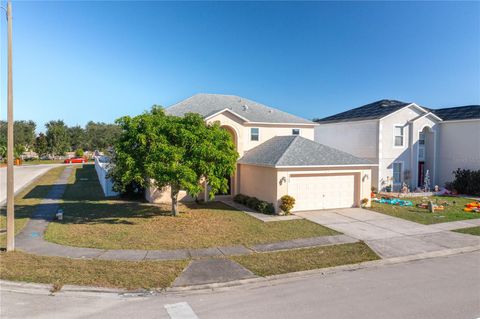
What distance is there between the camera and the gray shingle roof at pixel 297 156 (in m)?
18.1

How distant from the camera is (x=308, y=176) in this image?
60.6 feet

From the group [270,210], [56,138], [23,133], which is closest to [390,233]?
[270,210]

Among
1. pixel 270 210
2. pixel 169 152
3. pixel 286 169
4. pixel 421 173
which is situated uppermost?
pixel 169 152

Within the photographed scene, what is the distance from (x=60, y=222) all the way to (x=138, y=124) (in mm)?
5707

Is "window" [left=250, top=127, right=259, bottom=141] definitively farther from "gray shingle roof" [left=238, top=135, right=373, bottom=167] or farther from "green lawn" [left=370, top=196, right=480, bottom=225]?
"green lawn" [left=370, top=196, right=480, bottom=225]

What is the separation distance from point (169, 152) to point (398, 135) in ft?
66.3

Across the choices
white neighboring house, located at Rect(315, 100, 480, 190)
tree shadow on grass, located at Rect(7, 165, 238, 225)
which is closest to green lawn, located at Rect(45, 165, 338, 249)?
tree shadow on grass, located at Rect(7, 165, 238, 225)

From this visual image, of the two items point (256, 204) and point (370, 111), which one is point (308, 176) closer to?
point (256, 204)

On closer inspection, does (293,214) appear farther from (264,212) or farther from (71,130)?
(71,130)

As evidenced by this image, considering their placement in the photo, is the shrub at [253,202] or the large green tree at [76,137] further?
the large green tree at [76,137]

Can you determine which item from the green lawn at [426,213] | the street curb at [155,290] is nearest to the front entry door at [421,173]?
the green lawn at [426,213]

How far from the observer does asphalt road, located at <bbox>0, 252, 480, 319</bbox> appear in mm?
6688

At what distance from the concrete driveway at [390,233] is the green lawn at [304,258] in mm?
884

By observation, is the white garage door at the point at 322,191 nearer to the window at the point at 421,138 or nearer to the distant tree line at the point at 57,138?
the window at the point at 421,138
